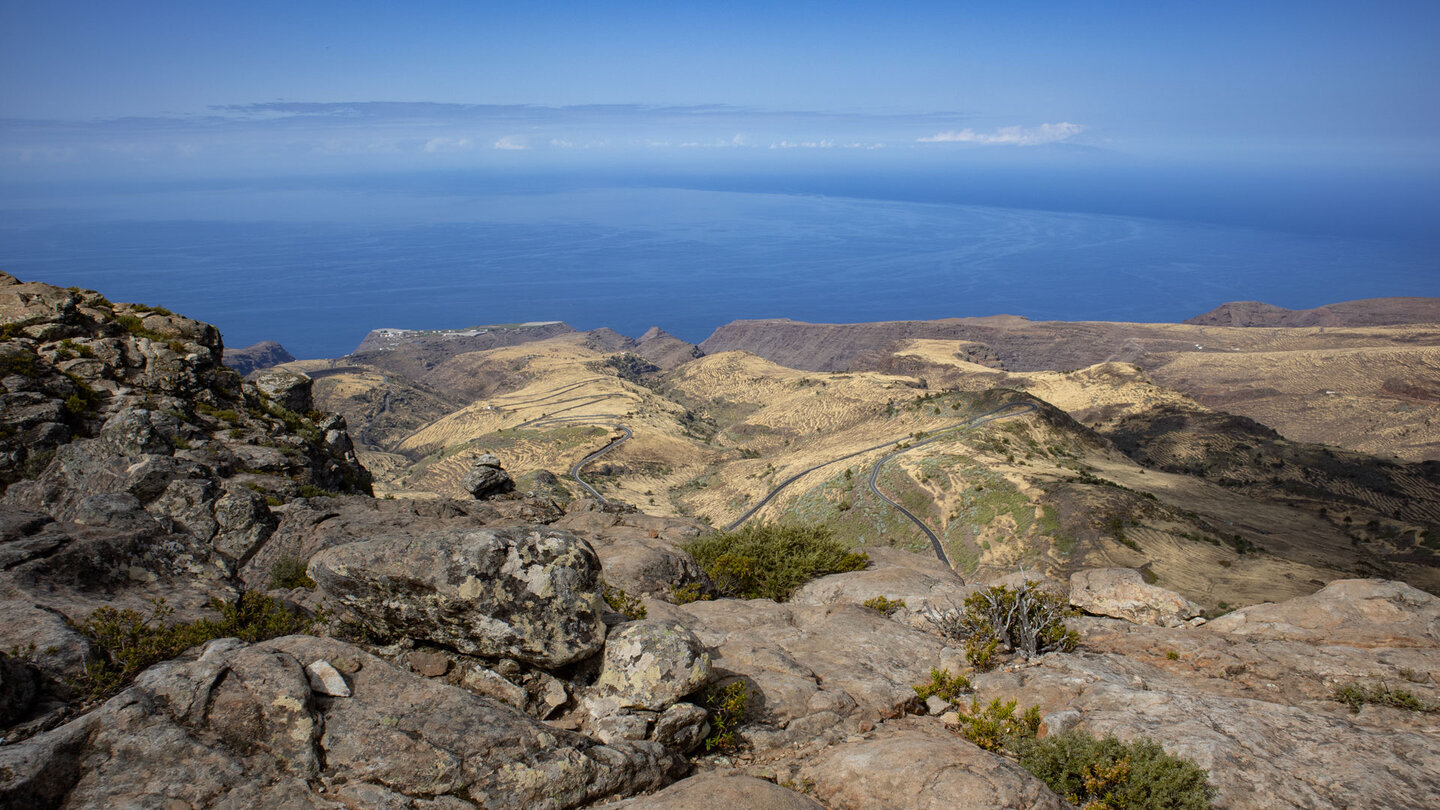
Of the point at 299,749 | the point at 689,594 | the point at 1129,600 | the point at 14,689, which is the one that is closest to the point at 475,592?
the point at 299,749

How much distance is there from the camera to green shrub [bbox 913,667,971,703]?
852cm

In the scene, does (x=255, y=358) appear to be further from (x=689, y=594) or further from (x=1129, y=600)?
(x=1129, y=600)

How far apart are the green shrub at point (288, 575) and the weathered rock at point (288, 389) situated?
12.1 meters

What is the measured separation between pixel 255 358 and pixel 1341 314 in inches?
7867

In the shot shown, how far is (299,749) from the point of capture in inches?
215

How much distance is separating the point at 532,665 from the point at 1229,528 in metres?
36.7

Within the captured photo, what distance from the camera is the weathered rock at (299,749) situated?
15.9 feet

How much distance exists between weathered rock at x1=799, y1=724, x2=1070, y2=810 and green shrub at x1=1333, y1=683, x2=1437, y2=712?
4.56m

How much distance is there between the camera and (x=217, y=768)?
511cm

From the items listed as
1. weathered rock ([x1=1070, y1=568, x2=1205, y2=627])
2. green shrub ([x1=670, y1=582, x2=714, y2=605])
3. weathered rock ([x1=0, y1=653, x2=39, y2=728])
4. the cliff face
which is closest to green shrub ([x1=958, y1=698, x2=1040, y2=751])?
green shrub ([x1=670, y1=582, x2=714, y2=605])

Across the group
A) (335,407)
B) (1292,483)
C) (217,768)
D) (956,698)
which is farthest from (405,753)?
(335,407)

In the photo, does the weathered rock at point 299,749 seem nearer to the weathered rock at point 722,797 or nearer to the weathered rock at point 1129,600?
the weathered rock at point 722,797

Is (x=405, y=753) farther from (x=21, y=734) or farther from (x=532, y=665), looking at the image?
(x=21, y=734)

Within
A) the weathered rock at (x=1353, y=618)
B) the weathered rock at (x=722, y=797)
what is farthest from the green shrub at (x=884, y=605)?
the weathered rock at (x=722, y=797)
